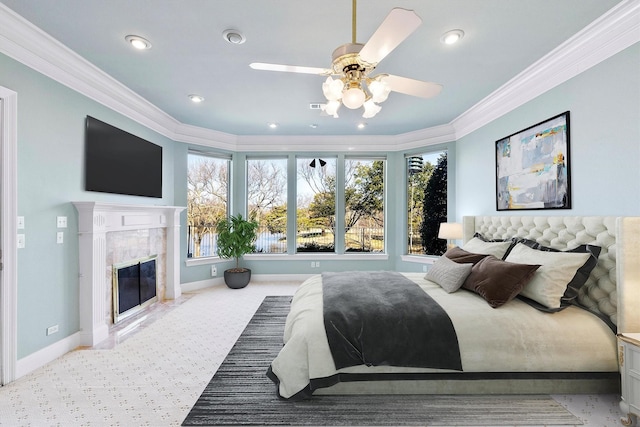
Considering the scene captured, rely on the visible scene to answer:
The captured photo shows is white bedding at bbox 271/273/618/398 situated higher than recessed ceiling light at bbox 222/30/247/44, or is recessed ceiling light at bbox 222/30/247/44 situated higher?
recessed ceiling light at bbox 222/30/247/44

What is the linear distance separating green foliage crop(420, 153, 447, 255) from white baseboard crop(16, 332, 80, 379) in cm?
491

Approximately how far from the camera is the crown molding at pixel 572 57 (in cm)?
208

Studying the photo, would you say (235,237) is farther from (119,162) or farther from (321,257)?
(119,162)

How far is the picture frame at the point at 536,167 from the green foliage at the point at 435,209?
1.30m

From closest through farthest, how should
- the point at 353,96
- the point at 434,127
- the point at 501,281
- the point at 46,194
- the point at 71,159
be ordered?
the point at 353,96, the point at 501,281, the point at 46,194, the point at 71,159, the point at 434,127

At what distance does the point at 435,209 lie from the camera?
5043mm

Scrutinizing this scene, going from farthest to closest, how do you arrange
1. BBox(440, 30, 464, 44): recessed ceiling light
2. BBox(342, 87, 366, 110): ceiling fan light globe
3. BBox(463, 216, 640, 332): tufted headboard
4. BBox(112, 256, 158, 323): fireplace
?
BBox(112, 256, 158, 323): fireplace
BBox(440, 30, 464, 44): recessed ceiling light
BBox(463, 216, 640, 332): tufted headboard
BBox(342, 87, 366, 110): ceiling fan light globe

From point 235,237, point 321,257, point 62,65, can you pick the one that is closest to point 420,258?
point 321,257

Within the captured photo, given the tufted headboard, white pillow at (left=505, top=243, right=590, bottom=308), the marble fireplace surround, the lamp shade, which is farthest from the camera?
the lamp shade

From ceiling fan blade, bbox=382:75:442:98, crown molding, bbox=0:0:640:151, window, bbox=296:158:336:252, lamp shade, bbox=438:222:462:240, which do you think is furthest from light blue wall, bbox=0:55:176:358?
lamp shade, bbox=438:222:462:240

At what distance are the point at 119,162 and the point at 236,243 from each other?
83.8 inches

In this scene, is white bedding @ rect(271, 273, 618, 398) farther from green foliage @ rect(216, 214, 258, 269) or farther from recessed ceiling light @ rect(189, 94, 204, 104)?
green foliage @ rect(216, 214, 258, 269)

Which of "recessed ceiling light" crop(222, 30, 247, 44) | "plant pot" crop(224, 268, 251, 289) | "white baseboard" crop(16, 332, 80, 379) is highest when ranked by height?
"recessed ceiling light" crop(222, 30, 247, 44)

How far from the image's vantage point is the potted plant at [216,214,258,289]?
493 centimetres
